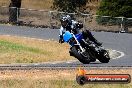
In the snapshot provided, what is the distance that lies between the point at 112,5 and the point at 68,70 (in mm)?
30650

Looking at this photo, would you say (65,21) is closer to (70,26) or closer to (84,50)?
(70,26)

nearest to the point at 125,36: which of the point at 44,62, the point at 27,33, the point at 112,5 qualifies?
the point at 112,5

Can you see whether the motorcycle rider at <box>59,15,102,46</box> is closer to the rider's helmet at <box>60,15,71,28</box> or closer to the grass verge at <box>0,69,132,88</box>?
the rider's helmet at <box>60,15,71,28</box>

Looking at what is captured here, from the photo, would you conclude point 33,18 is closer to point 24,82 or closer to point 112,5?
point 112,5

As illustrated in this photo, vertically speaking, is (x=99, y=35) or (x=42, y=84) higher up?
(x=42, y=84)

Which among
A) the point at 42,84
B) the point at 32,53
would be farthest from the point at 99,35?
the point at 42,84

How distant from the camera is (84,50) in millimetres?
15039

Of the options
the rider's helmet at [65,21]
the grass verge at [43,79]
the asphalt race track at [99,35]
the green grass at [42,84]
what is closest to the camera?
the rider's helmet at [65,21]

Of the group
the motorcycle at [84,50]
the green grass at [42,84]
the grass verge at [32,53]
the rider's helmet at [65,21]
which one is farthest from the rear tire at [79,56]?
the grass verge at [32,53]

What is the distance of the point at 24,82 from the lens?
1777 cm

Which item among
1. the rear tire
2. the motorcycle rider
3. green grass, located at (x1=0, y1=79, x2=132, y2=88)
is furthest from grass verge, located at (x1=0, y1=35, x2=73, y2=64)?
the motorcycle rider

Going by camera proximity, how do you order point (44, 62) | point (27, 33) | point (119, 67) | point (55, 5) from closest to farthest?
1. point (119, 67)
2. point (44, 62)
3. point (27, 33)
4. point (55, 5)

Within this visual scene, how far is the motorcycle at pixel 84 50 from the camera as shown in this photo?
1432 cm

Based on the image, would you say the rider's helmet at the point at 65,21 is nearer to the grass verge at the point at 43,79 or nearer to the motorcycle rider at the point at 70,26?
the motorcycle rider at the point at 70,26
